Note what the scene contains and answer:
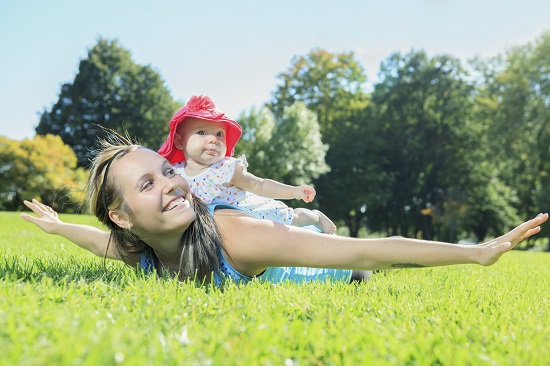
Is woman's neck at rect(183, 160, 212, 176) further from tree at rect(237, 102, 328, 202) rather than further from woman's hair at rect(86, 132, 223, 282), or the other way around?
tree at rect(237, 102, 328, 202)

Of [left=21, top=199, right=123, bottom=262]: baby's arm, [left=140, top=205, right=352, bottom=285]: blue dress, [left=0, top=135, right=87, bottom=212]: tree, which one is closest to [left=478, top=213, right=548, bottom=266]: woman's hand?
[left=140, top=205, right=352, bottom=285]: blue dress

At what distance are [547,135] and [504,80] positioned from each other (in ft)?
14.4

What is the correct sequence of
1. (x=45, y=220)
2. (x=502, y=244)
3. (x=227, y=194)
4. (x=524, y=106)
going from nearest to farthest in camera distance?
(x=502, y=244), (x=45, y=220), (x=227, y=194), (x=524, y=106)

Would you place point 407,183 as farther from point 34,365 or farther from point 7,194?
point 34,365

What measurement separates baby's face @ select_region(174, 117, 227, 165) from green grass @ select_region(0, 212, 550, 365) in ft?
6.85

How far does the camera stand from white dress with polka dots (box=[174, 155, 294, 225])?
5188mm

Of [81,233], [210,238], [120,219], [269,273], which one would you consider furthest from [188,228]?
[81,233]

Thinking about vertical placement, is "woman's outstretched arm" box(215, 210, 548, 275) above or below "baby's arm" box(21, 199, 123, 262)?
above

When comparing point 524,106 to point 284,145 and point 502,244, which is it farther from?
point 502,244

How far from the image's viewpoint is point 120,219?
3.87m

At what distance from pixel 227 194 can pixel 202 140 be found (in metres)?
0.61

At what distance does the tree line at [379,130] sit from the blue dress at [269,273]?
30890 mm

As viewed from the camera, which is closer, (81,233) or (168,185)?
(168,185)

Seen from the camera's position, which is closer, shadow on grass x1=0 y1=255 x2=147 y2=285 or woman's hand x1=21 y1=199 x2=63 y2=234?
shadow on grass x1=0 y1=255 x2=147 y2=285
